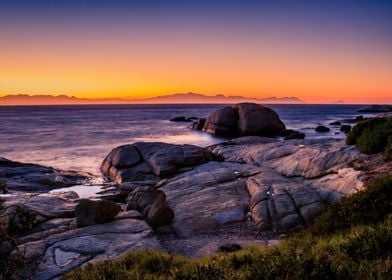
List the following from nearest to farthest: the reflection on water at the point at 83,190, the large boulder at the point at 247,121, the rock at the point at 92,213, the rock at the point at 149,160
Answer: the rock at the point at 92,213, the reflection on water at the point at 83,190, the rock at the point at 149,160, the large boulder at the point at 247,121

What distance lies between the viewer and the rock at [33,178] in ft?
Result: 80.0

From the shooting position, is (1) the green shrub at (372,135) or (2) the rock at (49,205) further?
(1) the green shrub at (372,135)

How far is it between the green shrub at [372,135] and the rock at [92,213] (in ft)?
38.8

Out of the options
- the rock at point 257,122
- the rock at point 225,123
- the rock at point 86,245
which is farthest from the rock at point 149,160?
the rock at point 225,123

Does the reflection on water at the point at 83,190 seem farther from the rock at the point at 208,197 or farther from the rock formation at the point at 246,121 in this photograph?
the rock formation at the point at 246,121

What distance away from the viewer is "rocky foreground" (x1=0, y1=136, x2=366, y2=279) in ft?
38.5

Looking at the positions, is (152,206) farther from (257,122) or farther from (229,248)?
(257,122)

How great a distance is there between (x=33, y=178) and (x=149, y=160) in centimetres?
751

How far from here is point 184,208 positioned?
16.8 meters

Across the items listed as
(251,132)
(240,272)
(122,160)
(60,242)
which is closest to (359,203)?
(240,272)

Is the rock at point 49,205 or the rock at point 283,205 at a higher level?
the rock at point 283,205

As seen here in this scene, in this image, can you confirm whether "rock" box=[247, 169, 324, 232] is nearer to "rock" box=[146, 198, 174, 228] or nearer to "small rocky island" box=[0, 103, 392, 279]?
"small rocky island" box=[0, 103, 392, 279]

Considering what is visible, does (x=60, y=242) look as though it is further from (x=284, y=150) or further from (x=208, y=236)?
(x=284, y=150)

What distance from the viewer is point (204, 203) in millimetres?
17109
